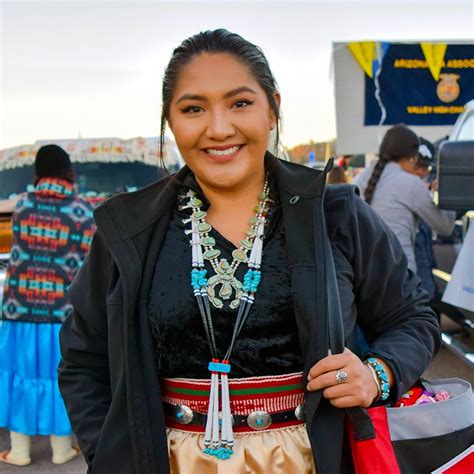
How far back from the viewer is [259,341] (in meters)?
1.42

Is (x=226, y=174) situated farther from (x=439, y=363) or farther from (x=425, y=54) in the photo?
(x=425, y=54)

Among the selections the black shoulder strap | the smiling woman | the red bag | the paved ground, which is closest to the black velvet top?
the smiling woman

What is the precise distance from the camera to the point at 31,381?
4020 mm

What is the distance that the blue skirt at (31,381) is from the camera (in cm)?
395

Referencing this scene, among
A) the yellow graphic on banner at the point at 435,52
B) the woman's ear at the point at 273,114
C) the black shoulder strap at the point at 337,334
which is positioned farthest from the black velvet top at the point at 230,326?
the yellow graphic on banner at the point at 435,52

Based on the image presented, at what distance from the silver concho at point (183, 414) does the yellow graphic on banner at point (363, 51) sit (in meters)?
5.84

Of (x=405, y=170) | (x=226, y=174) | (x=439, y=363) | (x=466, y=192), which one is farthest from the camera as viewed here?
(x=439, y=363)

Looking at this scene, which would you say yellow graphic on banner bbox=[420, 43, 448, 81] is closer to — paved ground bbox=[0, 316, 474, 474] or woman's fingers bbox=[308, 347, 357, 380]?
paved ground bbox=[0, 316, 474, 474]

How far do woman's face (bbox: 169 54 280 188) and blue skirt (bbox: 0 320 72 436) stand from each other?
2.75 meters

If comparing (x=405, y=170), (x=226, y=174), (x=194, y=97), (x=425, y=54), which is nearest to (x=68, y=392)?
(x=226, y=174)

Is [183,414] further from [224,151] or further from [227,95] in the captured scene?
[227,95]

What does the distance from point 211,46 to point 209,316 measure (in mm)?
693

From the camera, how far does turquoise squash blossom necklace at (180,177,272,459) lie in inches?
54.6

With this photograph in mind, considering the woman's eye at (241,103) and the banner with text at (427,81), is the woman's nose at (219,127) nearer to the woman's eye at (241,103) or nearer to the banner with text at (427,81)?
the woman's eye at (241,103)
